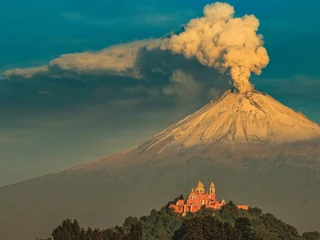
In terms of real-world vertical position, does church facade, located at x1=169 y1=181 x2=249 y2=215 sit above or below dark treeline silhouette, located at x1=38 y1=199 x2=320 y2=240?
above

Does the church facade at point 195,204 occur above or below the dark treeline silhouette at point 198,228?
above

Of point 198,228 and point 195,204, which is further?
point 195,204

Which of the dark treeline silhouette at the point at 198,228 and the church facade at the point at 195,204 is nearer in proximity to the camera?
the dark treeline silhouette at the point at 198,228

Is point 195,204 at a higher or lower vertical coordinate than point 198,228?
higher

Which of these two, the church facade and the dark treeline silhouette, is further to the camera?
the church facade

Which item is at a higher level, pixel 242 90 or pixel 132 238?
pixel 242 90

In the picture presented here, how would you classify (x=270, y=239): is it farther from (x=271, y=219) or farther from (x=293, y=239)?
(x=271, y=219)

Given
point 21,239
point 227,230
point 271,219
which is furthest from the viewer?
point 21,239

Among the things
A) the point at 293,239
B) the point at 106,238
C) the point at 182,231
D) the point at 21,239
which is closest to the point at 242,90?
the point at 21,239
